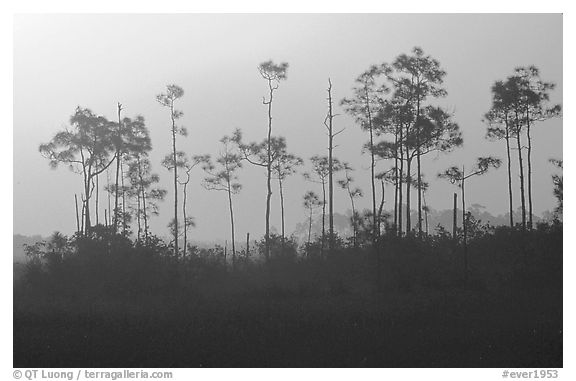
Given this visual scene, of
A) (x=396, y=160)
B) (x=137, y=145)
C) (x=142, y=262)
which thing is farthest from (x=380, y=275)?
(x=137, y=145)

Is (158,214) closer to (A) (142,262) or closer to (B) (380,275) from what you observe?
(A) (142,262)

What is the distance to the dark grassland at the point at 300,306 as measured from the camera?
10844 mm

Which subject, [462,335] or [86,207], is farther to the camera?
[86,207]

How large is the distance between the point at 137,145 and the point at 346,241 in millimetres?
9399

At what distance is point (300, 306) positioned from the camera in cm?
1520

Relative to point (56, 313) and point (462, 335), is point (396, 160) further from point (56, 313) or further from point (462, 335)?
point (56, 313)

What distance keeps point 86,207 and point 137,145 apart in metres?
3.06

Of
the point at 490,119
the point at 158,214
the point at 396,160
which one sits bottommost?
the point at 158,214

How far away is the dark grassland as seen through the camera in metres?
10.8

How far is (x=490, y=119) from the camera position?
22609mm
